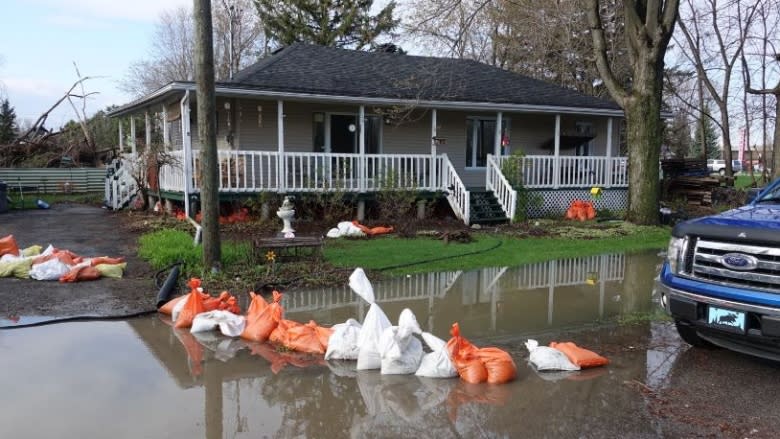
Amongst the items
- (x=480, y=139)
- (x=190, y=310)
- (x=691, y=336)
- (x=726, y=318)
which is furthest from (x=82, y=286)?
(x=480, y=139)

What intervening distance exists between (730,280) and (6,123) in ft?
137

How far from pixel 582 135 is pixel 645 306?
41.9 feet

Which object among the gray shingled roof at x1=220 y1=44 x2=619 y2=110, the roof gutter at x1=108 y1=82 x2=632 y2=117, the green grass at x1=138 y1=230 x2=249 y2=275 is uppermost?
the gray shingled roof at x1=220 y1=44 x2=619 y2=110

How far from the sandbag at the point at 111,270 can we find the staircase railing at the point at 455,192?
8690 mm

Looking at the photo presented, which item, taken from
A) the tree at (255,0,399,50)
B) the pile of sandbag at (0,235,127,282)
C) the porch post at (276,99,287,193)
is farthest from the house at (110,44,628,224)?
the tree at (255,0,399,50)

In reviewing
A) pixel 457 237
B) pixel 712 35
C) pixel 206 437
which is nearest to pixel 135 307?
pixel 206 437

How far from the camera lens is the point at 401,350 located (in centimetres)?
479

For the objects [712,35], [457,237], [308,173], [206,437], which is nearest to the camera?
[206,437]

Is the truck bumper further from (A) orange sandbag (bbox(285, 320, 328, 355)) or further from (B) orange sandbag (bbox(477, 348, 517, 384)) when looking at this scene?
(A) orange sandbag (bbox(285, 320, 328, 355))

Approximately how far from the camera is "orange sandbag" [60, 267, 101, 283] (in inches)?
308

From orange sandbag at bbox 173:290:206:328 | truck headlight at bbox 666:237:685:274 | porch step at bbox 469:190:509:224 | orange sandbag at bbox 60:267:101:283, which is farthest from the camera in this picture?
porch step at bbox 469:190:509:224

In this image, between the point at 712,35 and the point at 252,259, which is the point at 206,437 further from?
the point at 712,35

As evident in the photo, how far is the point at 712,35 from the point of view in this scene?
2714cm

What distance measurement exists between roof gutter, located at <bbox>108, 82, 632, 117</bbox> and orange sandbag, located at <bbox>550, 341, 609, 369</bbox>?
9.86 m
